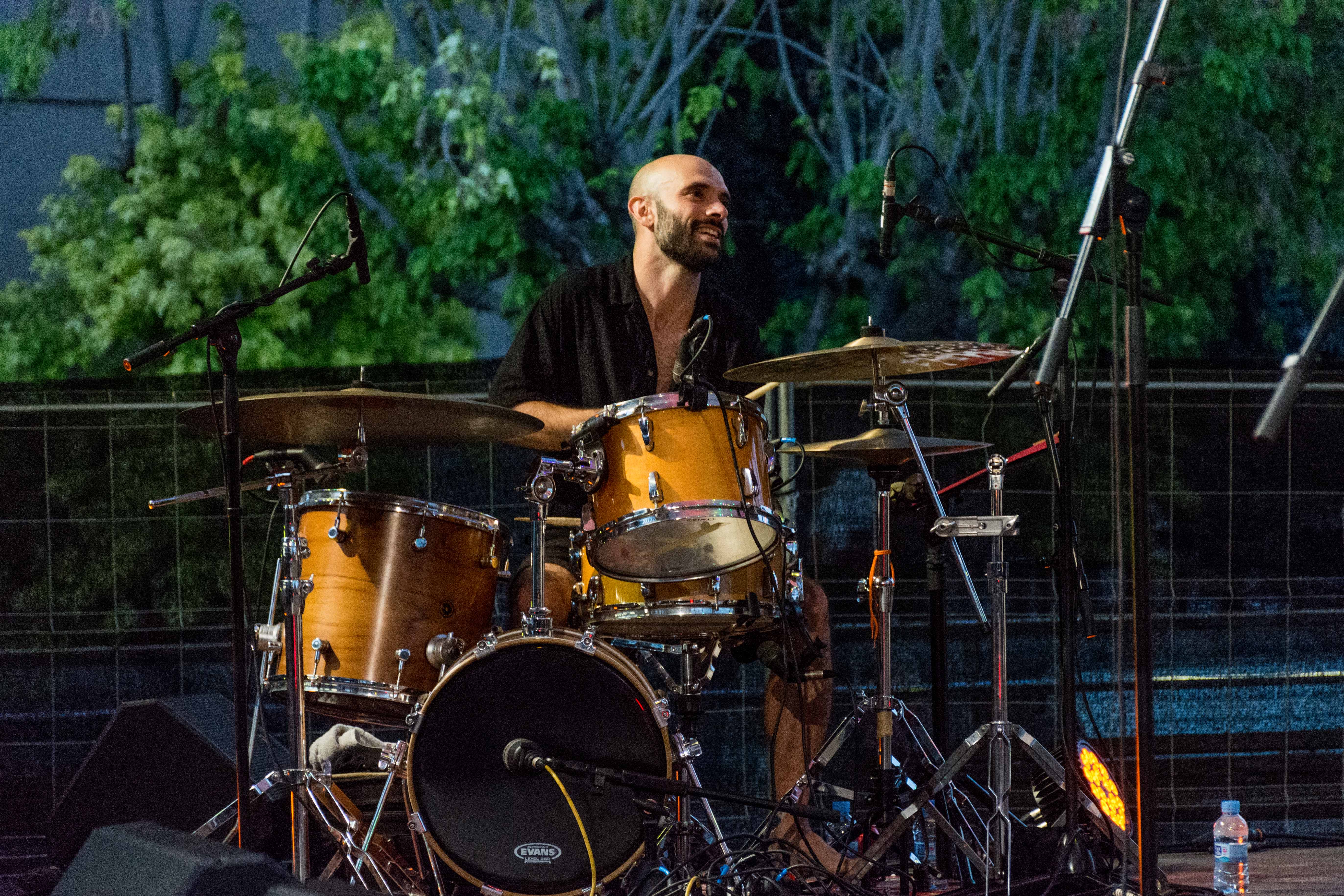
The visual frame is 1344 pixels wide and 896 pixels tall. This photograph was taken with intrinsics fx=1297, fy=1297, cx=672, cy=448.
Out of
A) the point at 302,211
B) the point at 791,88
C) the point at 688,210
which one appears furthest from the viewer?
the point at 791,88

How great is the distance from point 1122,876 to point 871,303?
39.7 ft

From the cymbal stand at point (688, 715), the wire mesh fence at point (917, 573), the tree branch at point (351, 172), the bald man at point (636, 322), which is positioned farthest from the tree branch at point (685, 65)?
the cymbal stand at point (688, 715)

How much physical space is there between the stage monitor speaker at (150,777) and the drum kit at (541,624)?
260 millimetres

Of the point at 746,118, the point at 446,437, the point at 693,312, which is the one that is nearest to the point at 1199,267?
the point at 746,118

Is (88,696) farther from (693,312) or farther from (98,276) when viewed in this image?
(98,276)

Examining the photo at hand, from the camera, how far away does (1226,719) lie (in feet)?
15.1

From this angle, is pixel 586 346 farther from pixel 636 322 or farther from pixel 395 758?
pixel 395 758

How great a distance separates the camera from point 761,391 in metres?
3.42

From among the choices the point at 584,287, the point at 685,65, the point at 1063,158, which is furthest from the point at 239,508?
the point at 1063,158

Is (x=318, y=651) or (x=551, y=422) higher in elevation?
(x=551, y=422)

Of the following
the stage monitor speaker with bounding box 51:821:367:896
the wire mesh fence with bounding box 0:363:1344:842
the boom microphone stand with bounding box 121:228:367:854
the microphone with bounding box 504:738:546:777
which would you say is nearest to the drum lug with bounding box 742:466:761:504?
the microphone with bounding box 504:738:546:777

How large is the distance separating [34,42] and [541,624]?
14.3 meters

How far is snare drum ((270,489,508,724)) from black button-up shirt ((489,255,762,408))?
2.25 feet

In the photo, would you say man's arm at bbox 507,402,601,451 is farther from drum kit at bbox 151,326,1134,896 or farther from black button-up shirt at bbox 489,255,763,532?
drum kit at bbox 151,326,1134,896
